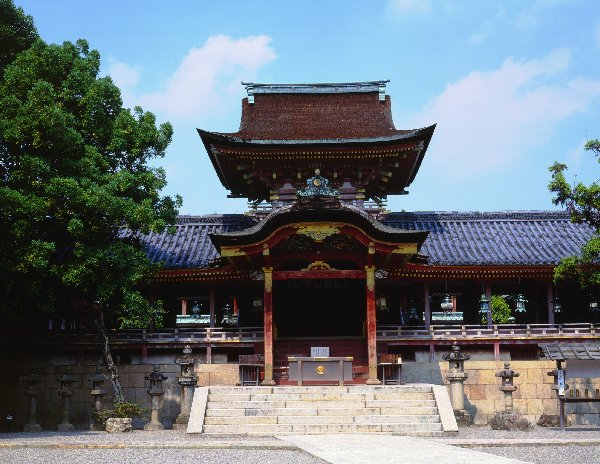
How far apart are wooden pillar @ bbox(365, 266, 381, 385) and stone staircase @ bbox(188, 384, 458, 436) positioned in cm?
194

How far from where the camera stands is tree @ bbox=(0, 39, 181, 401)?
21.7 meters

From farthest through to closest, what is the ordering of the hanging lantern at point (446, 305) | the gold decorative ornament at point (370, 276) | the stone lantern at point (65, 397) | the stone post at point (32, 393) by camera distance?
the hanging lantern at point (446, 305)
the gold decorative ornament at point (370, 276)
the stone post at point (32, 393)
the stone lantern at point (65, 397)

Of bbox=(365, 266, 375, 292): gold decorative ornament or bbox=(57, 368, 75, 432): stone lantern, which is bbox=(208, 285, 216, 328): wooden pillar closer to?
bbox=(57, 368, 75, 432): stone lantern

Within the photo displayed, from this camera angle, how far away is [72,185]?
71.2 feet

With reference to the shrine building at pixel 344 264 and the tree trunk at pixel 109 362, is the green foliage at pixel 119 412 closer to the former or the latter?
the tree trunk at pixel 109 362

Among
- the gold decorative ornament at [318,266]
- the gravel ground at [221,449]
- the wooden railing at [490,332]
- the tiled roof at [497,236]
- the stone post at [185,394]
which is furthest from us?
the tiled roof at [497,236]

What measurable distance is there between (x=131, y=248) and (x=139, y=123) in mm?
4241

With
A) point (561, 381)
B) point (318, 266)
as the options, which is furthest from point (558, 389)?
point (318, 266)

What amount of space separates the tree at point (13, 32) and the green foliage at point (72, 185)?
0.83 metres

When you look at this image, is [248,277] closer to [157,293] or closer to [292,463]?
[157,293]

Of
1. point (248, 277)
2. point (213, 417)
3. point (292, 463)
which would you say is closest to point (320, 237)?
point (248, 277)

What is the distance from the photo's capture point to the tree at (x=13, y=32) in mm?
25156

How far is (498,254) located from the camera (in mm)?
28250

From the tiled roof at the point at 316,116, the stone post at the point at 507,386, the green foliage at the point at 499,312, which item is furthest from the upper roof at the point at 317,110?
the stone post at the point at 507,386
